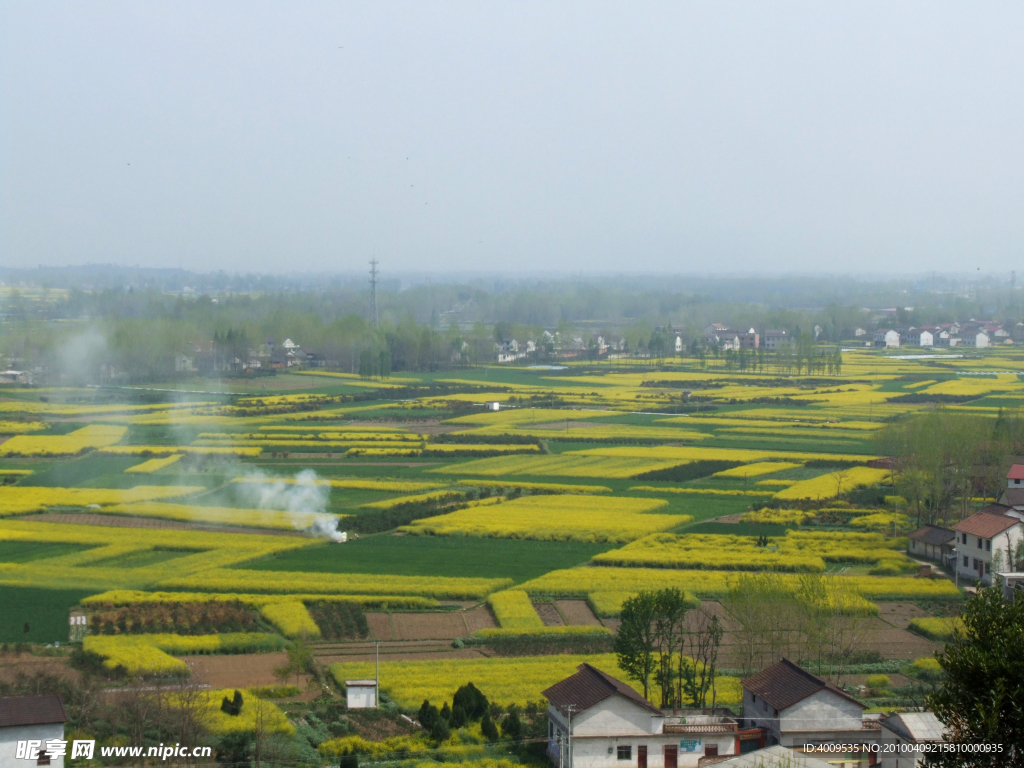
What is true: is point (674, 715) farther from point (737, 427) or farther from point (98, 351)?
point (98, 351)

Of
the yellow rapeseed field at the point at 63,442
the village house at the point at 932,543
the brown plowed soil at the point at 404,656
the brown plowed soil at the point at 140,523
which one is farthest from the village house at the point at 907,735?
the yellow rapeseed field at the point at 63,442

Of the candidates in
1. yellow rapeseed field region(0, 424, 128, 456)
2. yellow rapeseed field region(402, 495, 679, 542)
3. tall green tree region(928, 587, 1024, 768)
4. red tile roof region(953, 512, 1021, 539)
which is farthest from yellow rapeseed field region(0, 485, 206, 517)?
tall green tree region(928, 587, 1024, 768)

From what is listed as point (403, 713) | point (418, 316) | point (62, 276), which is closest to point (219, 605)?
point (403, 713)

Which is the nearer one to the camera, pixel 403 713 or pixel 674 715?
pixel 674 715

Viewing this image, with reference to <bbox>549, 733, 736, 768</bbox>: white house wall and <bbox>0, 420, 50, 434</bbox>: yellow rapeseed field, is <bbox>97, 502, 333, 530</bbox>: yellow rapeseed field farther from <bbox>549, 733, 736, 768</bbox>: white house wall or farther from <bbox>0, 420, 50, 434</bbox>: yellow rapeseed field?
<bbox>0, 420, 50, 434</bbox>: yellow rapeseed field

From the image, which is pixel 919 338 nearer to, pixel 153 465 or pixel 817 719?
pixel 153 465

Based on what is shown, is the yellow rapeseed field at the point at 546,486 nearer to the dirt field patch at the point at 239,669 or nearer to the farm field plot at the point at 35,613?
the farm field plot at the point at 35,613

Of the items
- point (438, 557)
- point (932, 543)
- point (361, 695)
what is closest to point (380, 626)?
point (361, 695)
